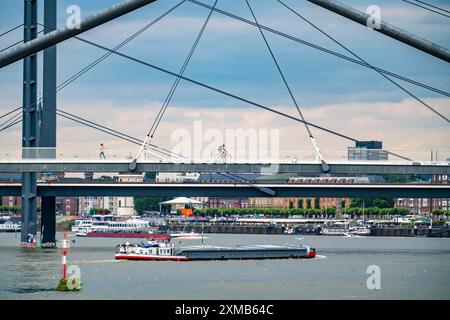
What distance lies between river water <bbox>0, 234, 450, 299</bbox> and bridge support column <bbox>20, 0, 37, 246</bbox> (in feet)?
20.3

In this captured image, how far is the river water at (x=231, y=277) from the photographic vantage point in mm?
39844

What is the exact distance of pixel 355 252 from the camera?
71625mm

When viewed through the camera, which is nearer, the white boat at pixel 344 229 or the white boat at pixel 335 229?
the white boat at pixel 344 229

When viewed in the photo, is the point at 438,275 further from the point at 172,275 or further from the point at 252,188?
the point at 252,188

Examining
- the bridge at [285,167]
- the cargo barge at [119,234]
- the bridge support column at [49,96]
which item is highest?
the bridge support column at [49,96]

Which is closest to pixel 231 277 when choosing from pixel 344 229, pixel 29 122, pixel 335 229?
pixel 29 122

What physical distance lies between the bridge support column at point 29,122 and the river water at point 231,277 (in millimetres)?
6191

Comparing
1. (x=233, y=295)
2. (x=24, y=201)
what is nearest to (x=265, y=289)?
(x=233, y=295)

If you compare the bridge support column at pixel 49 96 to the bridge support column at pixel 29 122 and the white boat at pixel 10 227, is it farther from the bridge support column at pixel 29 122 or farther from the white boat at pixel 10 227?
the white boat at pixel 10 227

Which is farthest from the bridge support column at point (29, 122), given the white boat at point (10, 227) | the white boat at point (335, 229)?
the white boat at point (10, 227)

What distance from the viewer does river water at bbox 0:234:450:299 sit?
3984cm

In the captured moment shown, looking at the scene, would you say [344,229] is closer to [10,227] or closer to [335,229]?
[335,229]
